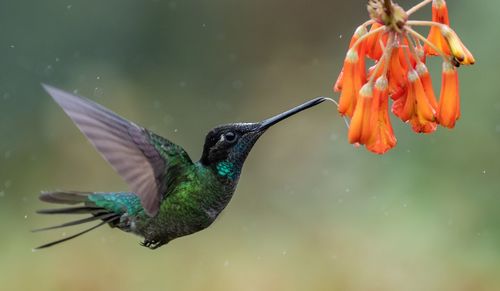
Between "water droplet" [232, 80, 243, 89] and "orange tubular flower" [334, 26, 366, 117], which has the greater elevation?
"orange tubular flower" [334, 26, 366, 117]

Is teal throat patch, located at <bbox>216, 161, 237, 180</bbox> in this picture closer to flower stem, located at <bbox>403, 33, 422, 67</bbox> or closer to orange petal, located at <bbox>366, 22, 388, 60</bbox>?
orange petal, located at <bbox>366, 22, 388, 60</bbox>

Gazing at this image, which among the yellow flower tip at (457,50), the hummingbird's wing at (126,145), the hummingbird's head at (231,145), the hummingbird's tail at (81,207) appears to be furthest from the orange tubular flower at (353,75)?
the hummingbird's tail at (81,207)

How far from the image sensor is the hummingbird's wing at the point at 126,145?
284 centimetres

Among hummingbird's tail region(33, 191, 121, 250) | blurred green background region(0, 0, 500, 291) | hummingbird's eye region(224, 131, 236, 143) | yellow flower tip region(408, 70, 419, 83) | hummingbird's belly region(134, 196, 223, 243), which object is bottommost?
blurred green background region(0, 0, 500, 291)

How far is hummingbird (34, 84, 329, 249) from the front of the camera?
9.84 ft

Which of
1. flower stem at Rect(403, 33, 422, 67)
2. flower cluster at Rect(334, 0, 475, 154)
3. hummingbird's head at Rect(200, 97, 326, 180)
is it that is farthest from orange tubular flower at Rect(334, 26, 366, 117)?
hummingbird's head at Rect(200, 97, 326, 180)

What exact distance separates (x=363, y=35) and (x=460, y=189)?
169 inches

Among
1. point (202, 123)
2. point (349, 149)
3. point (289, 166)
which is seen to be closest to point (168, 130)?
point (202, 123)

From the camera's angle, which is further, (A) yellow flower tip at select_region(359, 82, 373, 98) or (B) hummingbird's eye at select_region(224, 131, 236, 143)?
(B) hummingbird's eye at select_region(224, 131, 236, 143)

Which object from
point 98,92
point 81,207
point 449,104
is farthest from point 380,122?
point 98,92

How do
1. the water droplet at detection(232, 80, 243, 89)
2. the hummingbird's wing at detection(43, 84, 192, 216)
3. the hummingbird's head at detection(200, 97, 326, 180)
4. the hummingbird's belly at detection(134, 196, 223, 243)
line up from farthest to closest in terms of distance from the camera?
the water droplet at detection(232, 80, 243, 89)
the hummingbird's belly at detection(134, 196, 223, 243)
the hummingbird's head at detection(200, 97, 326, 180)
the hummingbird's wing at detection(43, 84, 192, 216)

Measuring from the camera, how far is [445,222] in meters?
6.63

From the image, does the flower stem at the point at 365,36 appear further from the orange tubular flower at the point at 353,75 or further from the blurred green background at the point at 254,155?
the blurred green background at the point at 254,155

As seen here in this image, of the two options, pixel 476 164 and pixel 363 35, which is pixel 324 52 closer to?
pixel 476 164
